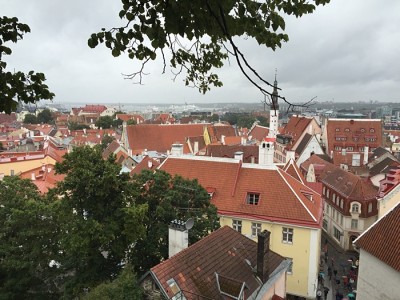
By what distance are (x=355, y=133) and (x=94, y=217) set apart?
52.4 meters

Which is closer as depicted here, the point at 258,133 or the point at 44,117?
the point at 258,133

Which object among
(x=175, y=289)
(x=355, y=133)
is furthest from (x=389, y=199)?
(x=355, y=133)

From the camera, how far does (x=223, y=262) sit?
44.9 feet

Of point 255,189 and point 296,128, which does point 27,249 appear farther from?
point 296,128

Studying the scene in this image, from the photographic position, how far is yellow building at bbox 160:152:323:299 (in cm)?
2148

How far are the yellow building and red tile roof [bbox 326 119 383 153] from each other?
36.4 m

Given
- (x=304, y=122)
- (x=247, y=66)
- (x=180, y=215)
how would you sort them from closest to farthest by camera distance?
(x=247, y=66) < (x=180, y=215) < (x=304, y=122)

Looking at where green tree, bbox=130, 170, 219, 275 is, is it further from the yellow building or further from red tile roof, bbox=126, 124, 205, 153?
red tile roof, bbox=126, 124, 205, 153

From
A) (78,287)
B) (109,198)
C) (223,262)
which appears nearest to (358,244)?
(223,262)

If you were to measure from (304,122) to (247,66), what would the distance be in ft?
190

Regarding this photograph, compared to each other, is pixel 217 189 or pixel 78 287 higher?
pixel 217 189

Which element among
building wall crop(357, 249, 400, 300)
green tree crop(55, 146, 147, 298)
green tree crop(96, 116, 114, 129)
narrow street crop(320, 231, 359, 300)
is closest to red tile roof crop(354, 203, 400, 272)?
building wall crop(357, 249, 400, 300)

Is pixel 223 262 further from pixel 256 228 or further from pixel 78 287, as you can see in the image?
pixel 256 228

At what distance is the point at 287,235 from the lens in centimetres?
2189
